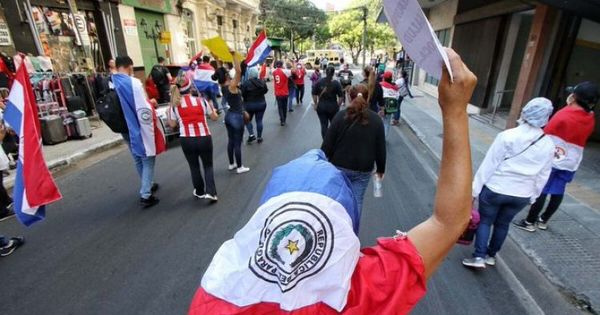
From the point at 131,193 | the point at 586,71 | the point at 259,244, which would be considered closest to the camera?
the point at 259,244

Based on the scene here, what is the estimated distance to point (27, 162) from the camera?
9.57ft

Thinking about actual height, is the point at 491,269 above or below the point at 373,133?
below

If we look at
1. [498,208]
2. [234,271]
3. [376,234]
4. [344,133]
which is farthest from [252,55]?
[234,271]

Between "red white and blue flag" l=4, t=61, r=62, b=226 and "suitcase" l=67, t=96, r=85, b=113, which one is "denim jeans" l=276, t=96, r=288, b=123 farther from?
"red white and blue flag" l=4, t=61, r=62, b=226

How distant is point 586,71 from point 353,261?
1069 cm

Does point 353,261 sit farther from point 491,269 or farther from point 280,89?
point 280,89

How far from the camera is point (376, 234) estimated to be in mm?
4148

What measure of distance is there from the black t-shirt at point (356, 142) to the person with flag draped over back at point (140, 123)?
273 centimetres

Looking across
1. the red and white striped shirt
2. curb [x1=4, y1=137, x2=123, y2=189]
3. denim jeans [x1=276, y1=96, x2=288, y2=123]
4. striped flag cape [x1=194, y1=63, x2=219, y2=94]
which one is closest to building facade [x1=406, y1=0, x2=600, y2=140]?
denim jeans [x1=276, y1=96, x2=288, y2=123]

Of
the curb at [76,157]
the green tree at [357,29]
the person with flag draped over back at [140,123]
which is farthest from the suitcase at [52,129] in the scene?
the green tree at [357,29]

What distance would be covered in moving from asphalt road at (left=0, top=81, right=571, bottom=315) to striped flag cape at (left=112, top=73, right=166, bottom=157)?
36.7 inches

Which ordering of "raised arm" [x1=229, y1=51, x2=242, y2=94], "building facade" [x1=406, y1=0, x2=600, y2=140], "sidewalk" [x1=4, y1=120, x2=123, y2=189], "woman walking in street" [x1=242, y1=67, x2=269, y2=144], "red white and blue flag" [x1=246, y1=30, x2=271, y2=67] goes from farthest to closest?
"building facade" [x1=406, y1=0, x2=600, y2=140]
"woman walking in street" [x1=242, y1=67, x2=269, y2=144]
"red white and blue flag" [x1=246, y1=30, x2=271, y2=67]
"sidewalk" [x1=4, y1=120, x2=123, y2=189]
"raised arm" [x1=229, y1=51, x2=242, y2=94]

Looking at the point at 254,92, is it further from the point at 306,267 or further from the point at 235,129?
the point at 306,267

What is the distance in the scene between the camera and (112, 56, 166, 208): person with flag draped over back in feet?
14.6
